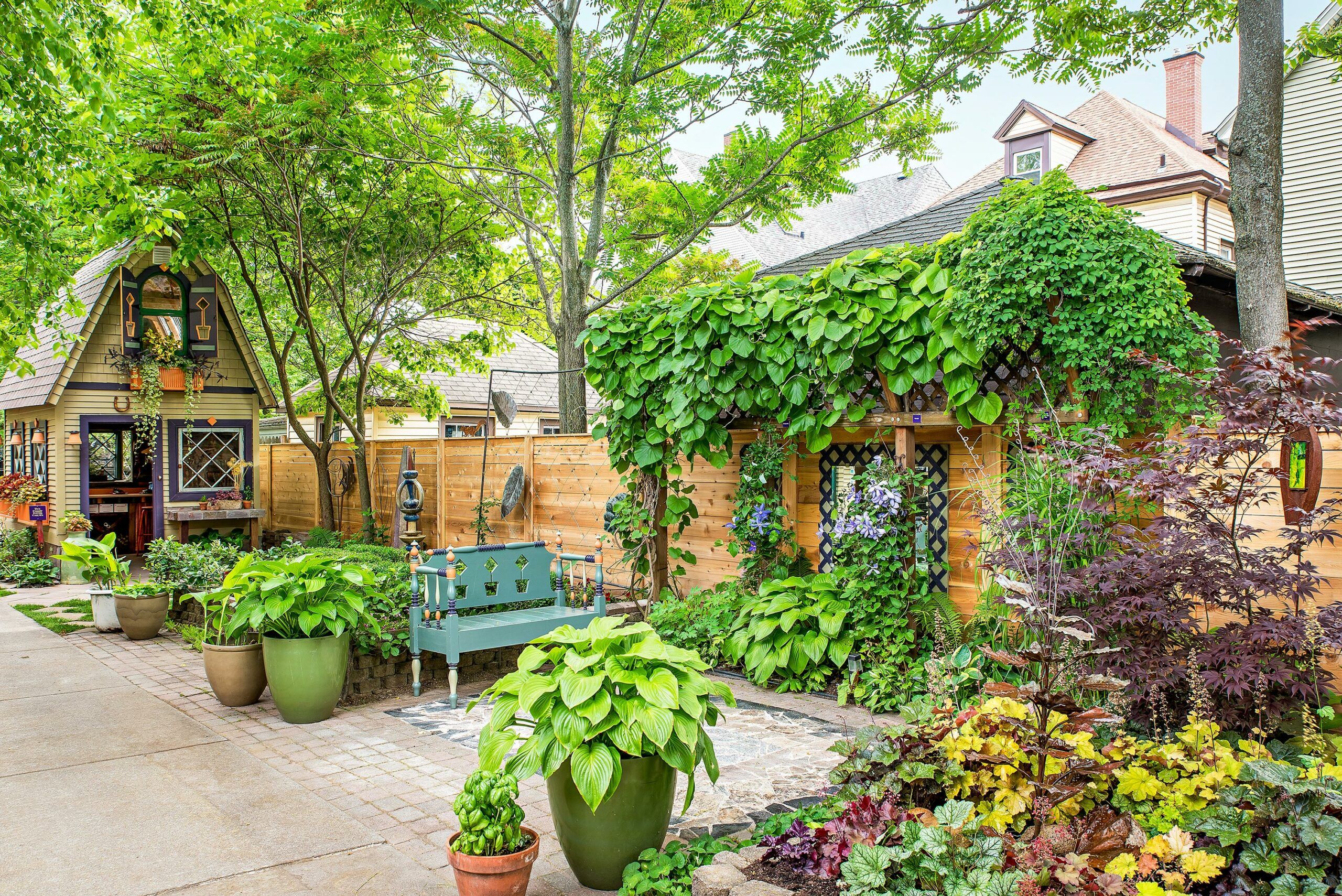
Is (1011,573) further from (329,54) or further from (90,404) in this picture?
(90,404)

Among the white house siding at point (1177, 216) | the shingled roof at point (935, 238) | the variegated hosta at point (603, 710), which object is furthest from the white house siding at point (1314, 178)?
the variegated hosta at point (603, 710)

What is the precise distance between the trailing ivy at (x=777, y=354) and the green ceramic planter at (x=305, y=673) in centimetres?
310

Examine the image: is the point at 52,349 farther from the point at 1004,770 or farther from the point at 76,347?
the point at 1004,770

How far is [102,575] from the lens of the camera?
883 centimetres

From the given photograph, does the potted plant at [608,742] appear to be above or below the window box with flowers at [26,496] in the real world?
below

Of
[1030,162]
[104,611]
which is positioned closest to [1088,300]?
[104,611]

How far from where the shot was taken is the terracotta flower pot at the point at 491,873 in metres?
3.00

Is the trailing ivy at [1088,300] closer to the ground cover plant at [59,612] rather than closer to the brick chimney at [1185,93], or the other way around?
the ground cover plant at [59,612]

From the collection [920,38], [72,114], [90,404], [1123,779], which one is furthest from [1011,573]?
[90,404]

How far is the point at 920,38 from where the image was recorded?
8844 mm

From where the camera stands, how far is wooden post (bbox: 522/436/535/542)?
1018 cm

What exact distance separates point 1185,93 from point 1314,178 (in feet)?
28.4

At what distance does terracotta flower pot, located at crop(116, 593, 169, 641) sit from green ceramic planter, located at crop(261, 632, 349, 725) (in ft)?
11.6

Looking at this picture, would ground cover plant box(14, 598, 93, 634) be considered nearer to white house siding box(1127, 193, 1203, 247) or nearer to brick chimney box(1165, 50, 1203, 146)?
white house siding box(1127, 193, 1203, 247)
